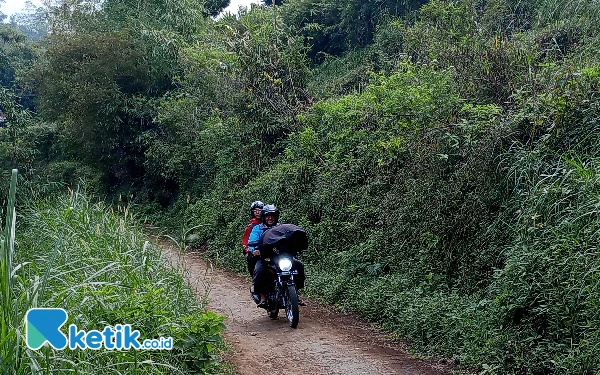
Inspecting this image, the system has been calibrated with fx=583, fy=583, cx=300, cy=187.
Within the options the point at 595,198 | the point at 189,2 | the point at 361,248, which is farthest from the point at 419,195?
→ the point at 189,2

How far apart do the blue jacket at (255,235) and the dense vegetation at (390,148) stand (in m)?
1.71

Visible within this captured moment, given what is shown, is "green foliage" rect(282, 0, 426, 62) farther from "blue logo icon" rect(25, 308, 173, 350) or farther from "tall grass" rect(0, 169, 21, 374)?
"tall grass" rect(0, 169, 21, 374)

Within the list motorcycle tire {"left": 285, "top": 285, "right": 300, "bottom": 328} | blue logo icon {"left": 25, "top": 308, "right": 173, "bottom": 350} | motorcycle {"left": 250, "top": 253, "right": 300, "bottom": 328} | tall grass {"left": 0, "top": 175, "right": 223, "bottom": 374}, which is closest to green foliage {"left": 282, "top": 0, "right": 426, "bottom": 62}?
motorcycle {"left": 250, "top": 253, "right": 300, "bottom": 328}

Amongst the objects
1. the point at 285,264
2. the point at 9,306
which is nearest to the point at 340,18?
the point at 285,264

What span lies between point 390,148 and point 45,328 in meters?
6.84

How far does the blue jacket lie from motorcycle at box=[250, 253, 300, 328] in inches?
13.6

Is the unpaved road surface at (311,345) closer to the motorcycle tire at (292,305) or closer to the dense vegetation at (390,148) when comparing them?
the motorcycle tire at (292,305)

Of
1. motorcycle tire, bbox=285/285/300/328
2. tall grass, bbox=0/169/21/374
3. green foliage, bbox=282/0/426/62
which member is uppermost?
green foliage, bbox=282/0/426/62

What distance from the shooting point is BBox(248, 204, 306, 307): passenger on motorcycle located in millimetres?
7551

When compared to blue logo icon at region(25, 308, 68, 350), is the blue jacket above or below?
below

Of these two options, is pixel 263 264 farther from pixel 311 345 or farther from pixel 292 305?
pixel 311 345

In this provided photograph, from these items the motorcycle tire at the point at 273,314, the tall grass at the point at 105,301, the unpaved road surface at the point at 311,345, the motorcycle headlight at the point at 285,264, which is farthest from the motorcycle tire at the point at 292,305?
the tall grass at the point at 105,301

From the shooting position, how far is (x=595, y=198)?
5621mm

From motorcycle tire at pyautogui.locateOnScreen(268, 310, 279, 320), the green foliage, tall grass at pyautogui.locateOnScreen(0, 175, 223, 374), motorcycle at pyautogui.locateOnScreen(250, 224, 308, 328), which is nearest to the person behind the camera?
tall grass at pyautogui.locateOnScreen(0, 175, 223, 374)
